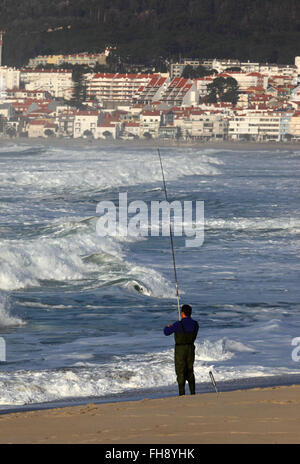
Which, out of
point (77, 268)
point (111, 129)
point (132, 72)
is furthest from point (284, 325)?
point (132, 72)

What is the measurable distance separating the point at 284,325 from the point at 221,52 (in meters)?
185

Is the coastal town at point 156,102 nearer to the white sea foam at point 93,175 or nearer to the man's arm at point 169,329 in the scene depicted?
the white sea foam at point 93,175

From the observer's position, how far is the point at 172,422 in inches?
270

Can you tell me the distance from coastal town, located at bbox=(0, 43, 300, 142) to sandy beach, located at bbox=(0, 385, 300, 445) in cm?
12060

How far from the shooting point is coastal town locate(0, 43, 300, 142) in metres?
130

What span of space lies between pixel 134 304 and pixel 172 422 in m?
7.25

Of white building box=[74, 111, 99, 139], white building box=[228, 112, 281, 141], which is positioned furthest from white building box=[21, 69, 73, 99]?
white building box=[228, 112, 281, 141]

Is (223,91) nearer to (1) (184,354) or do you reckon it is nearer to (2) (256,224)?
(2) (256,224)

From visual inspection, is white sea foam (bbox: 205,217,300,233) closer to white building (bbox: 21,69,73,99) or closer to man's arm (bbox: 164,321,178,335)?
man's arm (bbox: 164,321,178,335)

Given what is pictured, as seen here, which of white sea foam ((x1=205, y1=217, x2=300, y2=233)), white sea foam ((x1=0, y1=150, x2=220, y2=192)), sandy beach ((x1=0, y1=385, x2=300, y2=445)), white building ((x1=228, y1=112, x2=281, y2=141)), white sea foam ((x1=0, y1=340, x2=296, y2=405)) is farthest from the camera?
white building ((x1=228, y1=112, x2=281, y2=141))

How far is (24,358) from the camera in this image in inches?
409

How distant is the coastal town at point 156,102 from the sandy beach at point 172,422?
396ft

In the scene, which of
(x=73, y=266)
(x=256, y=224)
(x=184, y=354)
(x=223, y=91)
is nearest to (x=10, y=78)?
(x=223, y=91)

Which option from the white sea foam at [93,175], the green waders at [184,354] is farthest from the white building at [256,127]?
the green waders at [184,354]
